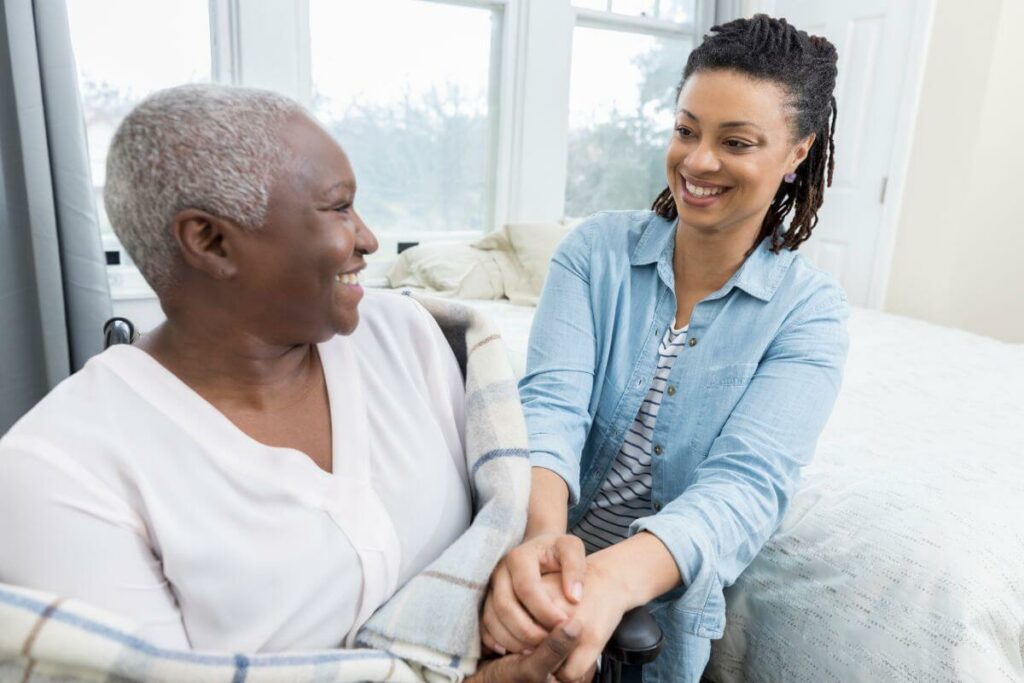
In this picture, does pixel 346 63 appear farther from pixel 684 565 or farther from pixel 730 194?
pixel 684 565

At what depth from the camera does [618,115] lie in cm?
356

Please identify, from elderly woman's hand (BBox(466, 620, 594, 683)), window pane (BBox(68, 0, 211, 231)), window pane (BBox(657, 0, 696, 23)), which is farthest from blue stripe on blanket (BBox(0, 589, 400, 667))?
window pane (BBox(657, 0, 696, 23))

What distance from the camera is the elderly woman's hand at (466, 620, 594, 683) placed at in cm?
75

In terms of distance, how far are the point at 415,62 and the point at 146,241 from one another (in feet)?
8.21

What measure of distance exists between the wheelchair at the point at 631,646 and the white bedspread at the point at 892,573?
35 cm

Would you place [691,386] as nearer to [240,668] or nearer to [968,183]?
[240,668]

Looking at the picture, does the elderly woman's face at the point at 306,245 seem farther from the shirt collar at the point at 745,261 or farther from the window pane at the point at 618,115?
the window pane at the point at 618,115

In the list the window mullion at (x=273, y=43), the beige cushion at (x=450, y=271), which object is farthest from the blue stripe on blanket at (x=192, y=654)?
the window mullion at (x=273, y=43)

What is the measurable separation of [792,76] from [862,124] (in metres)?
2.58

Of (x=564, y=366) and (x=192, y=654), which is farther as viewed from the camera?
(x=564, y=366)

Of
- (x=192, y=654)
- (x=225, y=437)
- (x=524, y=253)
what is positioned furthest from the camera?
(x=524, y=253)

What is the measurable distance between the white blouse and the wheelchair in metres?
0.23

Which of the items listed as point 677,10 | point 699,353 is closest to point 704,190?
point 699,353

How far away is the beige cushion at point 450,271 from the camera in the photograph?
109 inches
